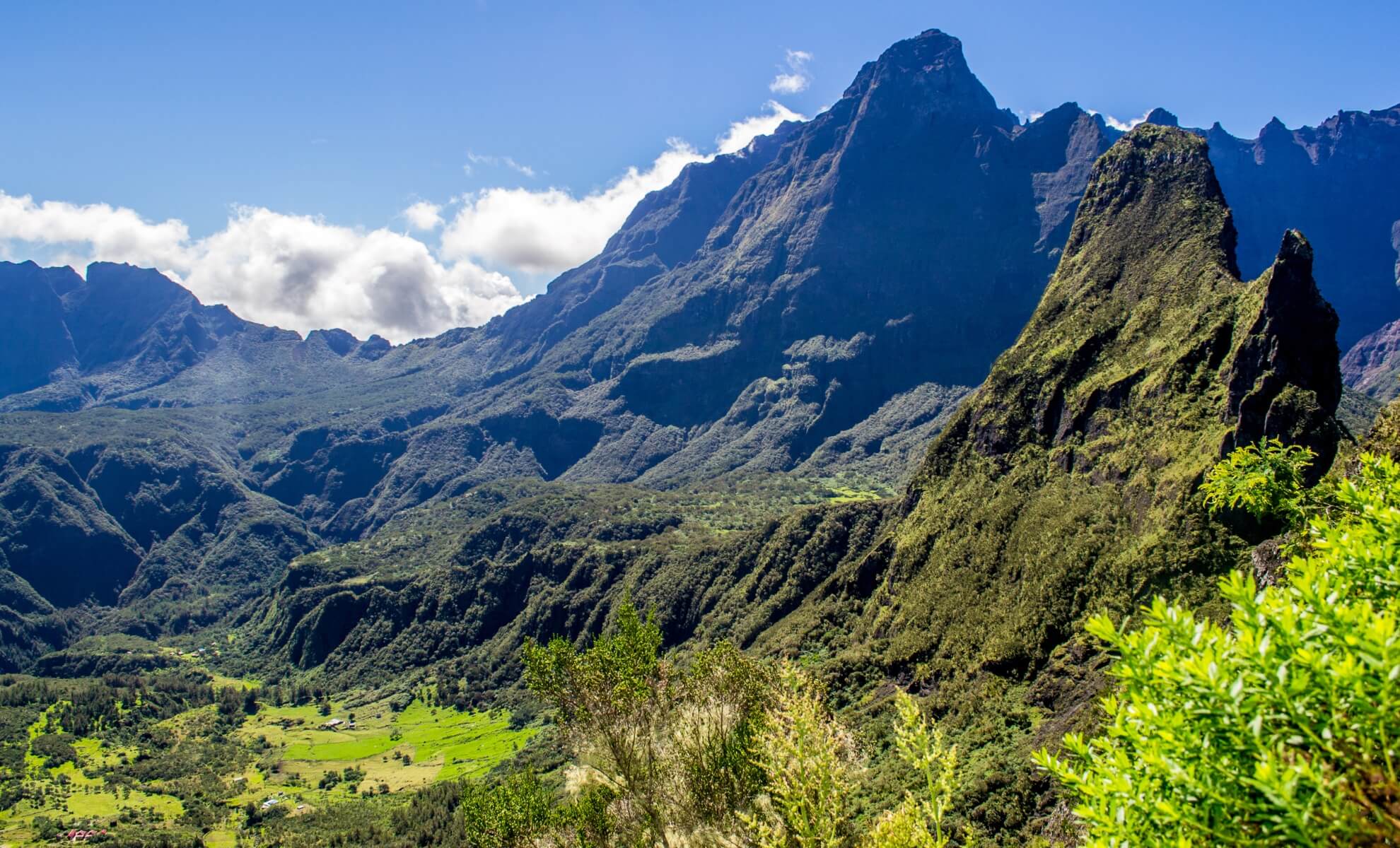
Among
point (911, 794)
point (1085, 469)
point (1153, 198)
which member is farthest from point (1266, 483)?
point (1153, 198)

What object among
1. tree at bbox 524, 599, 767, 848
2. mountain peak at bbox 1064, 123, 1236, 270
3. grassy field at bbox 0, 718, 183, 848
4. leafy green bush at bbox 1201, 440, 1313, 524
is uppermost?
mountain peak at bbox 1064, 123, 1236, 270

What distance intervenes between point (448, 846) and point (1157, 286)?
11732 cm

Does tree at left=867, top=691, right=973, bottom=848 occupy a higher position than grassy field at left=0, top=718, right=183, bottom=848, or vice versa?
tree at left=867, top=691, right=973, bottom=848

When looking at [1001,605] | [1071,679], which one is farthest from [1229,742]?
[1001,605]

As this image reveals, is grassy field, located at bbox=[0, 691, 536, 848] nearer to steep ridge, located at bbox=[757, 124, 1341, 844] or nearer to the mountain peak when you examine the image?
steep ridge, located at bbox=[757, 124, 1341, 844]

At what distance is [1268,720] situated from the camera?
658 centimetres

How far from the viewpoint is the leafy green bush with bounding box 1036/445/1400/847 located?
6.00 m

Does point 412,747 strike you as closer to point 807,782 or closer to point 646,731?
point 646,731

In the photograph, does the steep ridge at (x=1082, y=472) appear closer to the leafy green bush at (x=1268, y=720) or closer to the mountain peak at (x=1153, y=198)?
the mountain peak at (x=1153, y=198)

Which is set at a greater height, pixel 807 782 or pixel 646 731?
pixel 807 782

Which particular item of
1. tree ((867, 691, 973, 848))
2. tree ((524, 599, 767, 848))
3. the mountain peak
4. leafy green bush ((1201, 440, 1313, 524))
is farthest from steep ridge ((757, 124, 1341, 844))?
tree ((867, 691, 973, 848))

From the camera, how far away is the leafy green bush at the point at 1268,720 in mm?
6004

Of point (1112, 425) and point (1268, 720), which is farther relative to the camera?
point (1112, 425)

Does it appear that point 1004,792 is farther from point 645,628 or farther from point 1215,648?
point 1215,648
